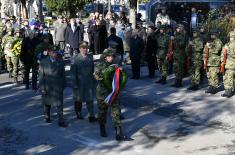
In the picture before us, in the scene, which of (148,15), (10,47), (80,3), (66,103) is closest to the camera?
(66,103)

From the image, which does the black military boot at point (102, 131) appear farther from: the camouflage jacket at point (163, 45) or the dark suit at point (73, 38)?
the dark suit at point (73, 38)

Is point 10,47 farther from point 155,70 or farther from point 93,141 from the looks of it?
point 93,141

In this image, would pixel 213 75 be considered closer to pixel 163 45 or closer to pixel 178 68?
pixel 178 68

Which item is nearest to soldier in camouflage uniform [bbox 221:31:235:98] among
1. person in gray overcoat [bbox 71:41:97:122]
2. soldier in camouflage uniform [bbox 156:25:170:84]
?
soldier in camouflage uniform [bbox 156:25:170:84]

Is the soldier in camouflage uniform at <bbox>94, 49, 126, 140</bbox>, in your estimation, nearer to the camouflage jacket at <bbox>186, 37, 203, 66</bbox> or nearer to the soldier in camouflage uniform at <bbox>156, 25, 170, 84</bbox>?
the camouflage jacket at <bbox>186, 37, 203, 66</bbox>

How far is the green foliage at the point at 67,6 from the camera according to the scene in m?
39.7

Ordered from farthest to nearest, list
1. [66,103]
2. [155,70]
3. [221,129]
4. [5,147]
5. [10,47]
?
[155,70]
[10,47]
[66,103]
[221,129]
[5,147]

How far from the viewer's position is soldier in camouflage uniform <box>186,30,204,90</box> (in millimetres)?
14031

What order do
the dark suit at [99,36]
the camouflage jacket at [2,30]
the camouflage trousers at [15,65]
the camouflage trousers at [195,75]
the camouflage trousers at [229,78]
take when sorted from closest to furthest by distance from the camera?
the camouflage trousers at [229,78] → the camouflage trousers at [195,75] → the camouflage trousers at [15,65] → the camouflage jacket at [2,30] → the dark suit at [99,36]

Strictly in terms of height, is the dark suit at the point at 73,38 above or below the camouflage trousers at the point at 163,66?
above

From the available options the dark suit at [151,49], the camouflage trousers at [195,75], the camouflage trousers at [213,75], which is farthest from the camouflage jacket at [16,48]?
the camouflage trousers at [213,75]

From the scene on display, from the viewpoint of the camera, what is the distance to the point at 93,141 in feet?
31.9

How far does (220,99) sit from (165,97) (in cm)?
148

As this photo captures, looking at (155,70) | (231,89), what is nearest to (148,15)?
(155,70)
